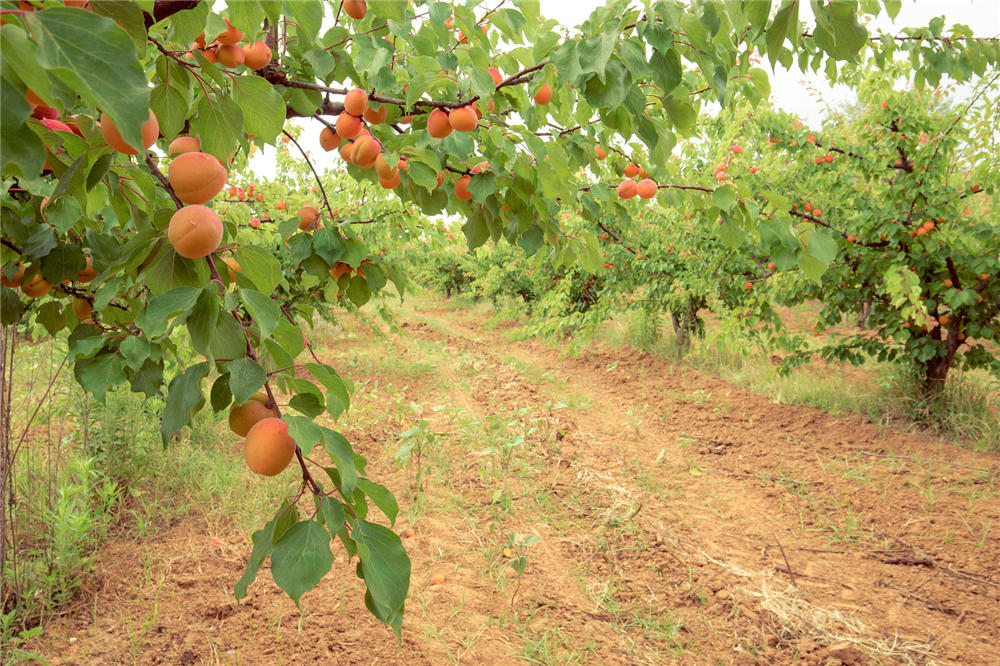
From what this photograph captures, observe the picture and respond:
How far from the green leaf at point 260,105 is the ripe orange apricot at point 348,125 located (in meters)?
0.42

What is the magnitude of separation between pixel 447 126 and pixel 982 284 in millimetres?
4233

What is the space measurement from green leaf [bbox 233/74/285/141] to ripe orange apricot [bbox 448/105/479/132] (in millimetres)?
376

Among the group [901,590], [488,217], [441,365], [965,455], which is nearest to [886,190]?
[965,455]

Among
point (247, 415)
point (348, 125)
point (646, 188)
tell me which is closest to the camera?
point (247, 415)

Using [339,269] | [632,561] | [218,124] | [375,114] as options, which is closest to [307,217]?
[339,269]

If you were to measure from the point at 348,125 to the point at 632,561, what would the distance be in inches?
87.1

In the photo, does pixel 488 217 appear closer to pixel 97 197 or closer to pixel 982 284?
pixel 97 197

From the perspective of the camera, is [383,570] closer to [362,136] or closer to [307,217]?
[362,136]

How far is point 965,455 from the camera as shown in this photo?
143 inches

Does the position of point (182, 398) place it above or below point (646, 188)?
below

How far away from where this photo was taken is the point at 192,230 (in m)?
0.65

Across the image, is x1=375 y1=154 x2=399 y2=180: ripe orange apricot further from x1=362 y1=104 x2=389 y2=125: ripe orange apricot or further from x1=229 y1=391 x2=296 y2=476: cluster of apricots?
x1=229 y1=391 x2=296 y2=476: cluster of apricots

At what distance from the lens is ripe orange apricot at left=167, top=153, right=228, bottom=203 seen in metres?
0.69

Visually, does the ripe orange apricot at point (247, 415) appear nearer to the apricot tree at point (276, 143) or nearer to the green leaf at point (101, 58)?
the apricot tree at point (276, 143)
